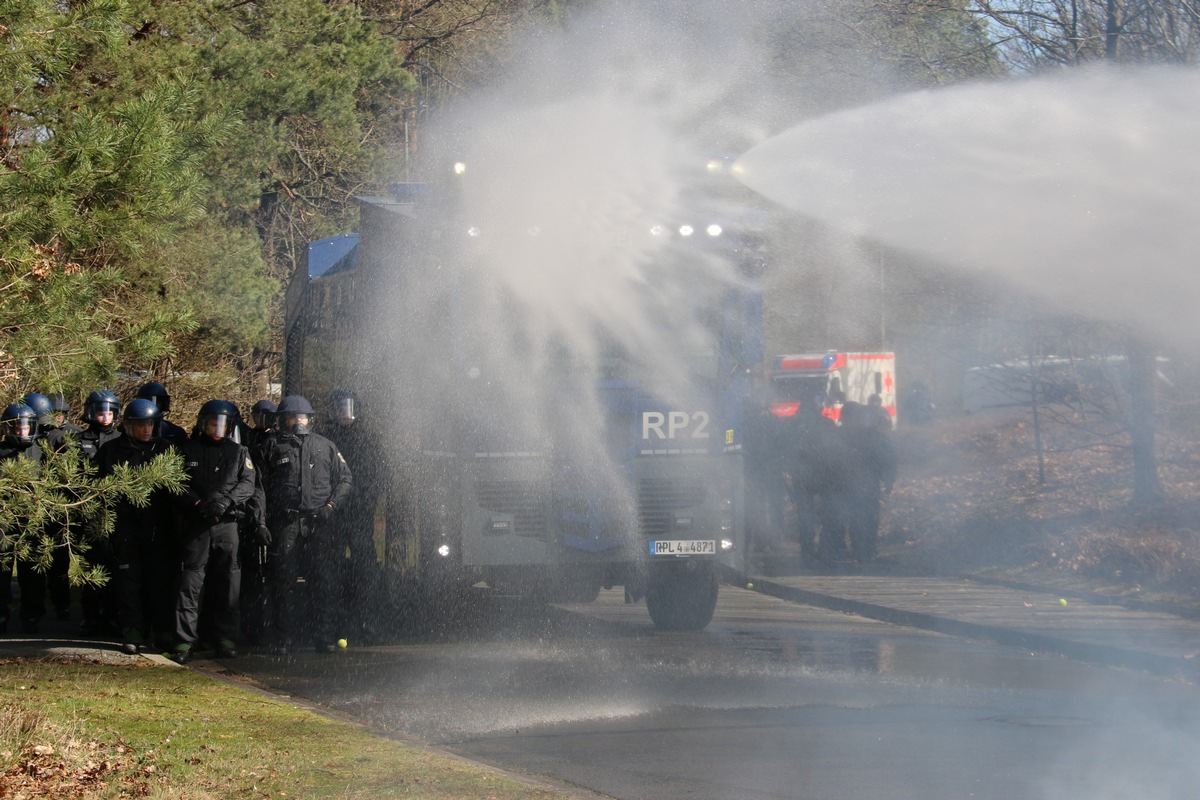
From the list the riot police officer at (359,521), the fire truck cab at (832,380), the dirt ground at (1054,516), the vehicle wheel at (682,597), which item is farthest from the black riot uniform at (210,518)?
the fire truck cab at (832,380)

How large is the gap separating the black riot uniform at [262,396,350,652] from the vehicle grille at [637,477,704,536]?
88.6 inches

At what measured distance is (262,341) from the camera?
21.4m

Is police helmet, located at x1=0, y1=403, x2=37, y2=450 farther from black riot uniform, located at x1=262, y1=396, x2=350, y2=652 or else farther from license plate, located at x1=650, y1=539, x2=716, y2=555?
license plate, located at x1=650, y1=539, x2=716, y2=555

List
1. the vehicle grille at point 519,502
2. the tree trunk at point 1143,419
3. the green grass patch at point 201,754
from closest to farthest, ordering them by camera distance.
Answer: the green grass patch at point 201,754, the vehicle grille at point 519,502, the tree trunk at point 1143,419

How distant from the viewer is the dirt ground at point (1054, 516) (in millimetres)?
12836

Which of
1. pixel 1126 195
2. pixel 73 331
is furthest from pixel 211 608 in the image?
pixel 1126 195

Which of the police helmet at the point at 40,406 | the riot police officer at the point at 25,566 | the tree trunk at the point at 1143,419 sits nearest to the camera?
the police helmet at the point at 40,406

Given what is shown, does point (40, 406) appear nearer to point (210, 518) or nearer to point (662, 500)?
point (210, 518)

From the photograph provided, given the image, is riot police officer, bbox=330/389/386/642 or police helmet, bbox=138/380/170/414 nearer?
riot police officer, bbox=330/389/386/642

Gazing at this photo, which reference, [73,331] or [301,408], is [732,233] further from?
[73,331]

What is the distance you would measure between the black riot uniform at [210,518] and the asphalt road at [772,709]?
1.64ft

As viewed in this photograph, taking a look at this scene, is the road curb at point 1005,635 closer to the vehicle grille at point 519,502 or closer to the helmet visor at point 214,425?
the vehicle grille at point 519,502

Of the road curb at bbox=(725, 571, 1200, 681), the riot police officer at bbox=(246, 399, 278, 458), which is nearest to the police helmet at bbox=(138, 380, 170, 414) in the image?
the riot police officer at bbox=(246, 399, 278, 458)

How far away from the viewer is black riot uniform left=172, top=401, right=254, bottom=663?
948cm
